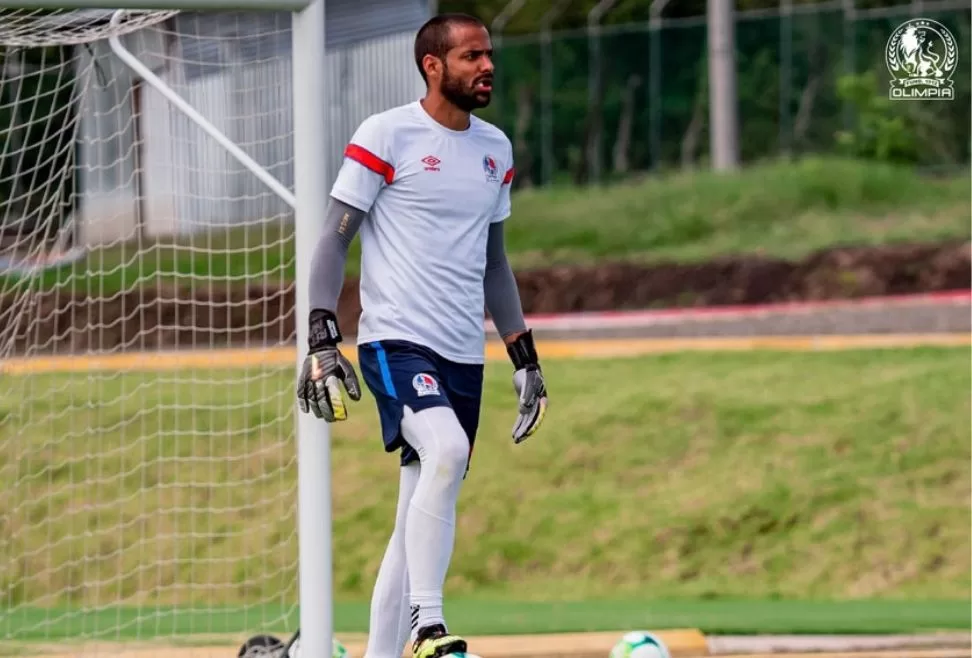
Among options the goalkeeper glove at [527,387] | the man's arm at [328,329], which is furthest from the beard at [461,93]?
the goalkeeper glove at [527,387]

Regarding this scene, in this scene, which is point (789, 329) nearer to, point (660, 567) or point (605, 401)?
point (605, 401)

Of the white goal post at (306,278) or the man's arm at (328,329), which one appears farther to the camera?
the white goal post at (306,278)

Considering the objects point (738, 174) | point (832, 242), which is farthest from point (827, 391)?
point (738, 174)

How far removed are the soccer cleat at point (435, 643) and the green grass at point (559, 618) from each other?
8.64 feet

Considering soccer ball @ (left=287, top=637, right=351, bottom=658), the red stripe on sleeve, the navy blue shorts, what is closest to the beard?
the red stripe on sleeve

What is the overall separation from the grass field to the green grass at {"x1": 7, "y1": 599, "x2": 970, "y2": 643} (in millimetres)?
63

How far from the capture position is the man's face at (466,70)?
5.60 metres

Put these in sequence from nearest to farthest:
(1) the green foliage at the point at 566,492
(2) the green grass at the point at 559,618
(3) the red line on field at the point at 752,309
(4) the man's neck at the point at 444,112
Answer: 1. (4) the man's neck at the point at 444,112
2. (2) the green grass at the point at 559,618
3. (1) the green foliage at the point at 566,492
4. (3) the red line on field at the point at 752,309

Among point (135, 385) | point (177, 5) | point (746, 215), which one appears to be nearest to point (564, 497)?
point (135, 385)

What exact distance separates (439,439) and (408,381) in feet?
0.68

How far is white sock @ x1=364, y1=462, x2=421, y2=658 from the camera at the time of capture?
571 centimetres

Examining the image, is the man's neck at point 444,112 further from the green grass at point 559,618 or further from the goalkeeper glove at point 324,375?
the green grass at point 559,618

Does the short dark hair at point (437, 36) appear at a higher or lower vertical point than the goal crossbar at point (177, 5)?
lower

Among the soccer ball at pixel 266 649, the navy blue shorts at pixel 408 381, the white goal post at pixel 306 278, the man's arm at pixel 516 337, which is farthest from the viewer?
the soccer ball at pixel 266 649
